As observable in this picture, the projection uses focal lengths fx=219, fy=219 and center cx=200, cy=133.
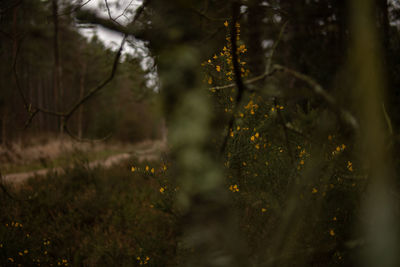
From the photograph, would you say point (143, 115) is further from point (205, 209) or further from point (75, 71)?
point (205, 209)

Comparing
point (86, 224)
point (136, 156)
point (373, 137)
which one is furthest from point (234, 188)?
point (86, 224)

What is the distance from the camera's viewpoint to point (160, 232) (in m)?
3.84

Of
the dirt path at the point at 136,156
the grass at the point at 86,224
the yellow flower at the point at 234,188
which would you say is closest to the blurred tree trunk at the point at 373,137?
the dirt path at the point at 136,156

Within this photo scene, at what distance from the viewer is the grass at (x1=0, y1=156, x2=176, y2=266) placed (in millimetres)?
3408

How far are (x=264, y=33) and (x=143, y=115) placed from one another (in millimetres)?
17058

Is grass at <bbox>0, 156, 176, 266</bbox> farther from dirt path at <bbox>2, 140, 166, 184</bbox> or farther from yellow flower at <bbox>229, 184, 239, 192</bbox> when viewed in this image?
yellow flower at <bbox>229, 184, 239, 192</bbox>

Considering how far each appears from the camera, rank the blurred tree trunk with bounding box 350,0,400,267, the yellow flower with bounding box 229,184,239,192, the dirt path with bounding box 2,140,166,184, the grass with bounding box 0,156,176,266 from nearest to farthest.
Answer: the blurred tree trunk with bounding box 350,0,400,267 < the dirt path with bounding box 2,140,166,184 < the yellow flower with bounding box 229,184,239,192 < the grass with bounding box 0,156,176,266

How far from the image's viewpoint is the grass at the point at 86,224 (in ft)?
11.2

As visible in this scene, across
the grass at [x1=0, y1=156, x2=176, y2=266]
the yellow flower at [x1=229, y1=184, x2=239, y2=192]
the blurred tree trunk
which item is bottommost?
the grass at [x1=0, y1=156, x2=176, y2=266]

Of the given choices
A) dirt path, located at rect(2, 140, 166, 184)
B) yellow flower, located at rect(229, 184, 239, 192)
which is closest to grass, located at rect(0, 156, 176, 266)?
dirt path, located at rect(2, 140, 166, 184)

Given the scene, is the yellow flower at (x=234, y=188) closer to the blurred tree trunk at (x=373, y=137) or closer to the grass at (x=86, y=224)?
the grass at (x=86, y=224)

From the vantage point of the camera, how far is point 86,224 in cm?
452

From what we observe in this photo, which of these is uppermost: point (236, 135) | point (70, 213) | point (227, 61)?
point (227, 61)

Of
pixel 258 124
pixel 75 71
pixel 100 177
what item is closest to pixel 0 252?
pixel 100 177
